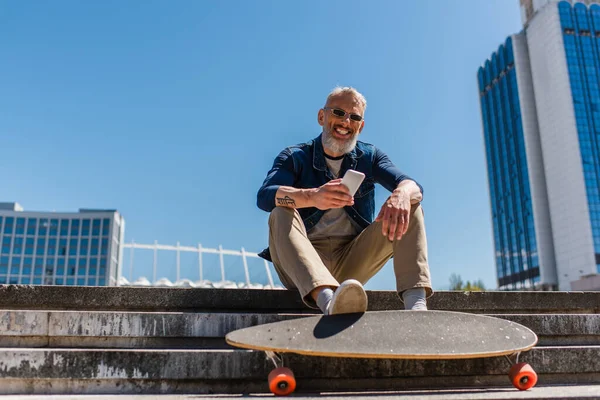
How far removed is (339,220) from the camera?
3928 mm

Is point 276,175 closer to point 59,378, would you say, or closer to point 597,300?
point 59,378

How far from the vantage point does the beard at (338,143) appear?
12.9ft

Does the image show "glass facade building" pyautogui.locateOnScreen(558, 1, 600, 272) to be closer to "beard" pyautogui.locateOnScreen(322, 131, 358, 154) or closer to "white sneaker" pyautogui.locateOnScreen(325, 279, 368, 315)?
"beard" pyautogui.locateOnScreen(322, 131, 358, 154)

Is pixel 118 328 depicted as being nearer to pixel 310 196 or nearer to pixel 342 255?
pixel 310 196

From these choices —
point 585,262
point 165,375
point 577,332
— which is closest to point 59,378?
point 165,375

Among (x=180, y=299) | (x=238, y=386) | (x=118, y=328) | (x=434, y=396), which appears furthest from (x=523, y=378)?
(x=118, y=328)

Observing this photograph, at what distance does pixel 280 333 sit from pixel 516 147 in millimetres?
86894

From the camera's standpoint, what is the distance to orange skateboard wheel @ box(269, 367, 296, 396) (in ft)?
8.61

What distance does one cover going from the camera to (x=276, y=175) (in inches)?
146

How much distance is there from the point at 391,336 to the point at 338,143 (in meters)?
1.70

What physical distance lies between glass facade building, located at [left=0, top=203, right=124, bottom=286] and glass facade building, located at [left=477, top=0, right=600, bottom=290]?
87.3 metres

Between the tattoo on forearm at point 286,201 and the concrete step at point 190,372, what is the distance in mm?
987

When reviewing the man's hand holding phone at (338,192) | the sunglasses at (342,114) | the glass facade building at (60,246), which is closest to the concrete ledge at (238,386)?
the man's hand holding phone at (338,192)

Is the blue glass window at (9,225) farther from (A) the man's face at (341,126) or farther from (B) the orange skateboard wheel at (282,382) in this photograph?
(B) the orange skateboard wheel at (282,382)
